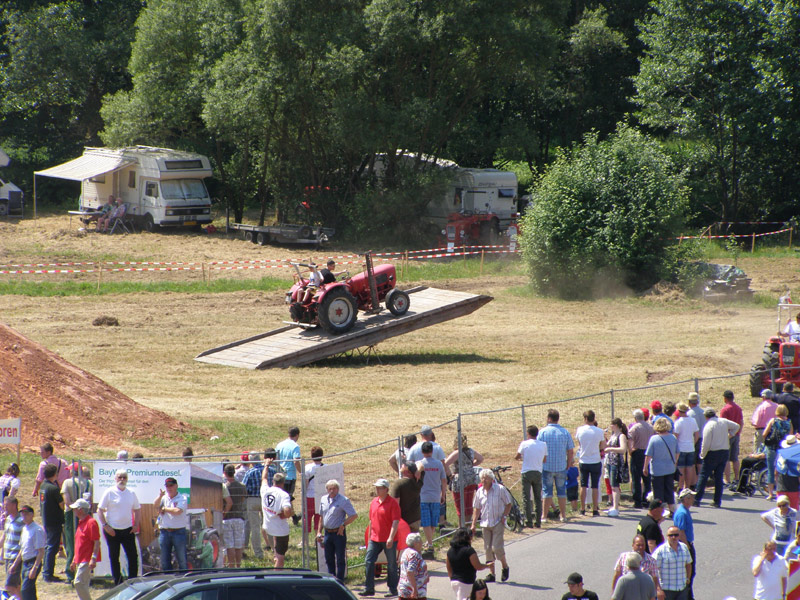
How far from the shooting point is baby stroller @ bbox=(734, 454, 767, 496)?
1308cm

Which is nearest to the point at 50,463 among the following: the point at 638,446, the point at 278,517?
the point at 278,517

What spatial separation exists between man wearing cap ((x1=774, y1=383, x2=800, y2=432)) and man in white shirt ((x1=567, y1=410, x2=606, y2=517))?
3699mm

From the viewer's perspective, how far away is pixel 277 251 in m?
37.5

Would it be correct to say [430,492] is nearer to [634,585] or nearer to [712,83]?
[634,585]

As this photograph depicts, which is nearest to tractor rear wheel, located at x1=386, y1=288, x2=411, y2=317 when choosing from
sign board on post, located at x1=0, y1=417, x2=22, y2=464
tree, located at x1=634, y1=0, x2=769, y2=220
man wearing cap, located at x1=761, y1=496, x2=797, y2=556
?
sign board on post, located at x1=0, y1=417, x2=22, y2=464

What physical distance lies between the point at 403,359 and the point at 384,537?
43.4 feet

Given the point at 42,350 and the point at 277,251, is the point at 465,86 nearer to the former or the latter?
the point at 277,251

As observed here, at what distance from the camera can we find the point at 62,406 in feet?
50.1

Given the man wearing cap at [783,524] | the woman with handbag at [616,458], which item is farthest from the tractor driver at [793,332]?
the man wearing cap at [783,524]

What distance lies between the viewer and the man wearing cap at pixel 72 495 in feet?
32.9

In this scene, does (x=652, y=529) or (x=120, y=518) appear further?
(x=120, y=518)

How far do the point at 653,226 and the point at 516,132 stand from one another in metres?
13.2

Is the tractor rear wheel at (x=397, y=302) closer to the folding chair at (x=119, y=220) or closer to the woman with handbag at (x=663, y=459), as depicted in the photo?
the woman with handbag at (x=663, y=459)

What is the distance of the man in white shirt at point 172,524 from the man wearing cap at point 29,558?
3.77 feet
